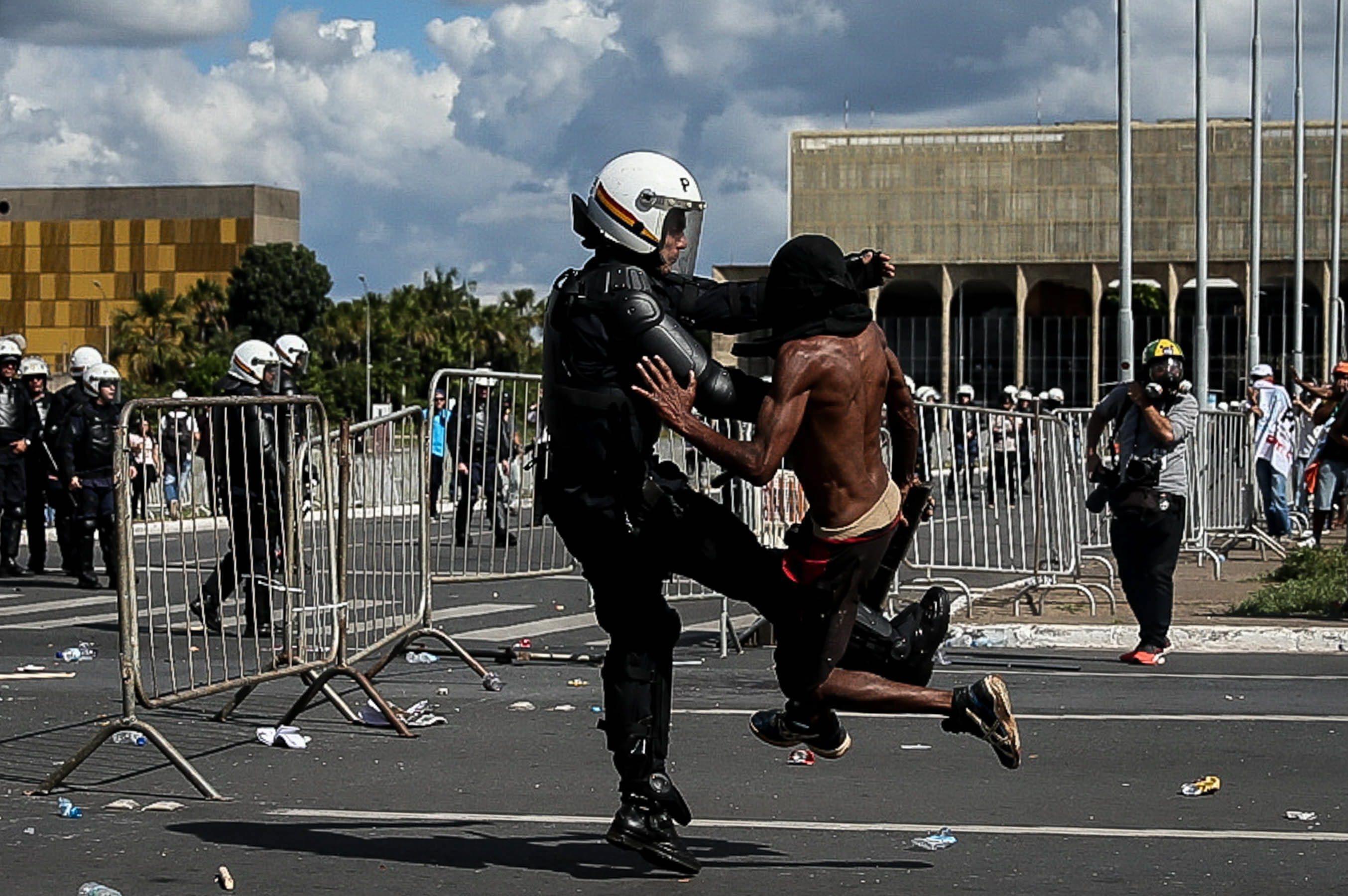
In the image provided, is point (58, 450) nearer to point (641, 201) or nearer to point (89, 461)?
point (89, 461)

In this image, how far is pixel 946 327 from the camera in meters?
105

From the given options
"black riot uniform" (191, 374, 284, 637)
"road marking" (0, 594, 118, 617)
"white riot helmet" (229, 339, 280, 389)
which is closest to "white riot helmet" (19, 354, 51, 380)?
"road marking" (0, 594, 118, 617)

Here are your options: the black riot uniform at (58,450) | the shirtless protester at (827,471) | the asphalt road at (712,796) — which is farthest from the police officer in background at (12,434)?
the shirtless protester at (827,471)

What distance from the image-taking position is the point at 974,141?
367 feet

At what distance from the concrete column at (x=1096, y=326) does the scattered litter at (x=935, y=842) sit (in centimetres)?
9455

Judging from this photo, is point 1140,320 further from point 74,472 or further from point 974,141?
point 74,472

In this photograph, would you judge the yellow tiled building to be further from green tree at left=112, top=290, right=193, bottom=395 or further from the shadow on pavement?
the shadow on pavement

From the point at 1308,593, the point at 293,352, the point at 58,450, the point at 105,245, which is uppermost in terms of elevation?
the point at 105,245

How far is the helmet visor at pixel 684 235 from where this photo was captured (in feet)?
20.5

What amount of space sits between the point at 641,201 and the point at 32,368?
14.2 meters

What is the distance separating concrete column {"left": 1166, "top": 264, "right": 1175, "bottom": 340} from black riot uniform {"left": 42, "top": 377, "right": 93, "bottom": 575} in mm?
87317

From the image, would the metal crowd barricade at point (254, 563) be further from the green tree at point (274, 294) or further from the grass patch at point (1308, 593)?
the green tree at point (274, 294)

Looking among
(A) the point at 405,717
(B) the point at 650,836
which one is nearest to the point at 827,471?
(B) the point at 650,836

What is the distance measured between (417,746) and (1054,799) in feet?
9.21
